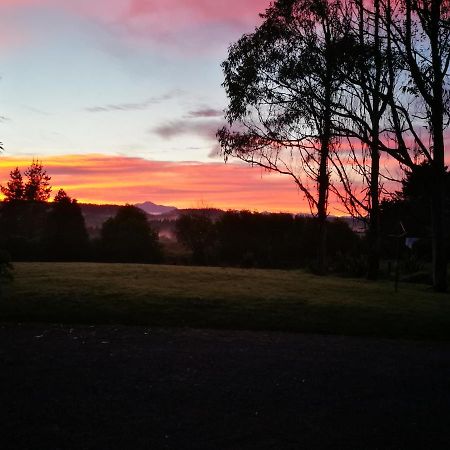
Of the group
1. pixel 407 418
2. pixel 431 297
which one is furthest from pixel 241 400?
pixel 431 297

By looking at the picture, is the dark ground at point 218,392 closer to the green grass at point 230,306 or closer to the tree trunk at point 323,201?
the green grass at point 230,306

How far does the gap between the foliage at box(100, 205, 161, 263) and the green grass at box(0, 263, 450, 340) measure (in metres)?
16.8

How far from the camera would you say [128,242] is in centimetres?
3198

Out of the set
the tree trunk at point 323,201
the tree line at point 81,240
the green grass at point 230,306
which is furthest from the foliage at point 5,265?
the tree line at point 81,240

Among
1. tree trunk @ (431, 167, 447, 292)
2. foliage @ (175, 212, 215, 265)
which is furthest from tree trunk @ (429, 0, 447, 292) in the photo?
foliage @ (175, 212, 215, 265)

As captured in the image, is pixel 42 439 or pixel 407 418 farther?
pixel 407 418

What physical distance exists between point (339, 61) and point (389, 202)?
17.1 meters

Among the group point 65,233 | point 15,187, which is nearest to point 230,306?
point 65,233

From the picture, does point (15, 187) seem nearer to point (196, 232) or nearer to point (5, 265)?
point (196, 232)

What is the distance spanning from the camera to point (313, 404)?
548 cm

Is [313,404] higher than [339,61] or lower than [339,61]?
lower

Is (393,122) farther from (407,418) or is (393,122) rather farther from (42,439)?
(42,439)

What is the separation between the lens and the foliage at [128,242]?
31938mm

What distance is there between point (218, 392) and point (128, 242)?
1058 inches
